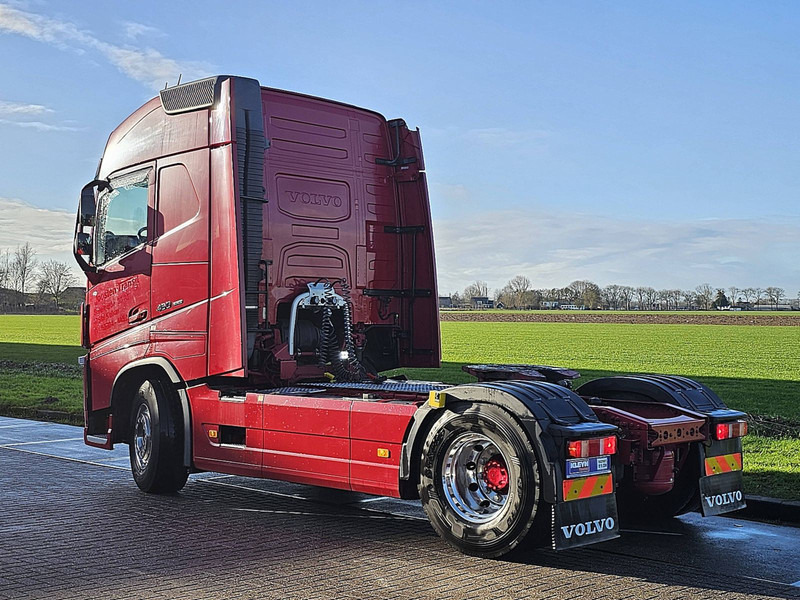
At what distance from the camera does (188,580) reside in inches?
239

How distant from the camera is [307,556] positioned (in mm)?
6812

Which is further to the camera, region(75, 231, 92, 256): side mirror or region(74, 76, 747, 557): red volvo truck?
region(75, 231, 92, 256): side mirror

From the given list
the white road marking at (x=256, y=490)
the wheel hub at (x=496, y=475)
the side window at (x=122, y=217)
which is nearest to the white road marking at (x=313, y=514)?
the white road marking at (x=256, y=490)

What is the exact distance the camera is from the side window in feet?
32.3

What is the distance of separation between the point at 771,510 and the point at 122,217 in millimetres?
6672

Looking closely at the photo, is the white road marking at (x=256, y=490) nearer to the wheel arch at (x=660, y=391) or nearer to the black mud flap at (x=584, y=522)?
the wheel arch at (x=660, y=391)

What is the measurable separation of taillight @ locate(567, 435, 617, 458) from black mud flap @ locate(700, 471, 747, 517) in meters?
1.21

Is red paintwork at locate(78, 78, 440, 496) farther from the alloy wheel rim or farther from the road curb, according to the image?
the road curb

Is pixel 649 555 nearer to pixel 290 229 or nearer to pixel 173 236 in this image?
pixel 290 229

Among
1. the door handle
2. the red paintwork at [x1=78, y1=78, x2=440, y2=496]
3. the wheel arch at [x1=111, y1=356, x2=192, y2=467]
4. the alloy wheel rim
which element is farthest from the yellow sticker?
the door handle

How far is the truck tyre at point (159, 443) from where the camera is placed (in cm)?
930

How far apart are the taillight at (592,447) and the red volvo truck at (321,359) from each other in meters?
0.02

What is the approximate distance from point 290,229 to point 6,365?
23.0m

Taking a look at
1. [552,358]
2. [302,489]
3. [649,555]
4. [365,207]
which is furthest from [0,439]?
[552,358]
